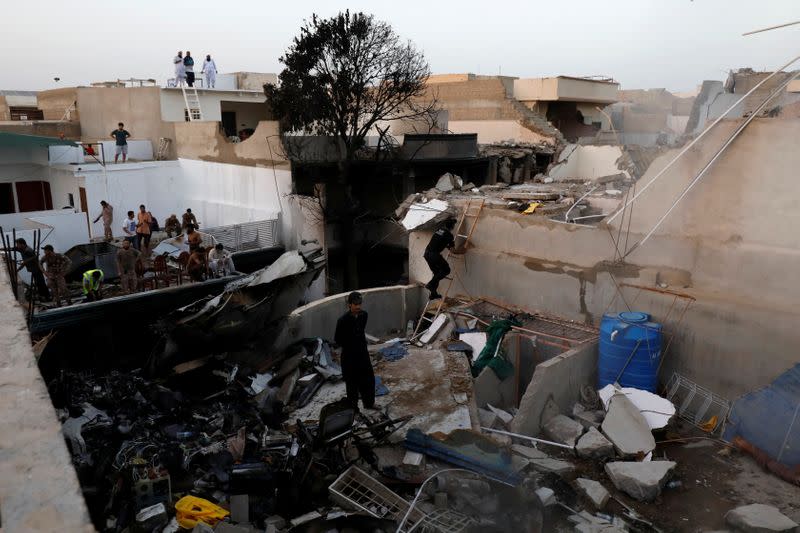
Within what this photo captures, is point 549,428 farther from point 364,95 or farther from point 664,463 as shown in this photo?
point 364,95

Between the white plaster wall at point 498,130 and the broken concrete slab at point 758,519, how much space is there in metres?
22.8

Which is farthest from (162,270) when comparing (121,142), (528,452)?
(528,452)

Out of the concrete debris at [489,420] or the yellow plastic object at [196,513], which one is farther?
the concrete debris at [489,420]

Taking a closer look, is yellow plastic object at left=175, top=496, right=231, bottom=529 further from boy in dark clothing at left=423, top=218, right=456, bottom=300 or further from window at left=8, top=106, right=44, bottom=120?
window at left=8, top=106, right=44, bottom=120

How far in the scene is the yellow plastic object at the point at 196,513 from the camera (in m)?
5.23

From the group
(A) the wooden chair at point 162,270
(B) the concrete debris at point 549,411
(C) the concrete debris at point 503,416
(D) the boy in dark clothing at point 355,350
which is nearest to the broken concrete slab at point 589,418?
(B) the concrete debris at point 549,411

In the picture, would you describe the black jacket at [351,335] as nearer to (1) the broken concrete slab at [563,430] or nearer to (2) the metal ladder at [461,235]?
(1) the broken concrete slab at [563,430]

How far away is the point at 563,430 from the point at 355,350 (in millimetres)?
2768

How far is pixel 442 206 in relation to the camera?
36.2ft

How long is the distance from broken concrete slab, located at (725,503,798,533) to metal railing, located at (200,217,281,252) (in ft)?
50.4

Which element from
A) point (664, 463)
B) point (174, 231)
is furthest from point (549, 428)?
point (174, 231)

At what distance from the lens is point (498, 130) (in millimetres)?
28797

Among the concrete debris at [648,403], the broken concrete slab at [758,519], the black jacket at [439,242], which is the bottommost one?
the broken concrete slab at [758,519]

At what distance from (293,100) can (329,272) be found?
574 centimetres
